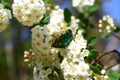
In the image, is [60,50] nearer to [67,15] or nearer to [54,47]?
[54,47]

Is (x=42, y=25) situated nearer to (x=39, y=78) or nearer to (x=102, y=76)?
(x=39, y=78)

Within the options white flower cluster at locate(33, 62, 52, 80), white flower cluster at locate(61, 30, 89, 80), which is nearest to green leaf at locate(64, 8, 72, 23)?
white flower cluster at locate(61, 30, 89, 80)

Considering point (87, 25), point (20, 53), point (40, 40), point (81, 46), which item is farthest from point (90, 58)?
point (20, 53)

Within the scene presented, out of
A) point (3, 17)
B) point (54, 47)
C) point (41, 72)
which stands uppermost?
point (3, 17)

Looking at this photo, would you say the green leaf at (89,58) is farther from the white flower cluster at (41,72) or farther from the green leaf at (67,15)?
the green leaf at (67,15)

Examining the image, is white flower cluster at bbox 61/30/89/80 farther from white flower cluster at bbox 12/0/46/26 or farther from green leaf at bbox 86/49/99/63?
white flower cluster at bbox 12/0/46/26

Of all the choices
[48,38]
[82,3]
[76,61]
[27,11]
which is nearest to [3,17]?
[27,11]

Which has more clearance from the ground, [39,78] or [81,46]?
[81,46]
